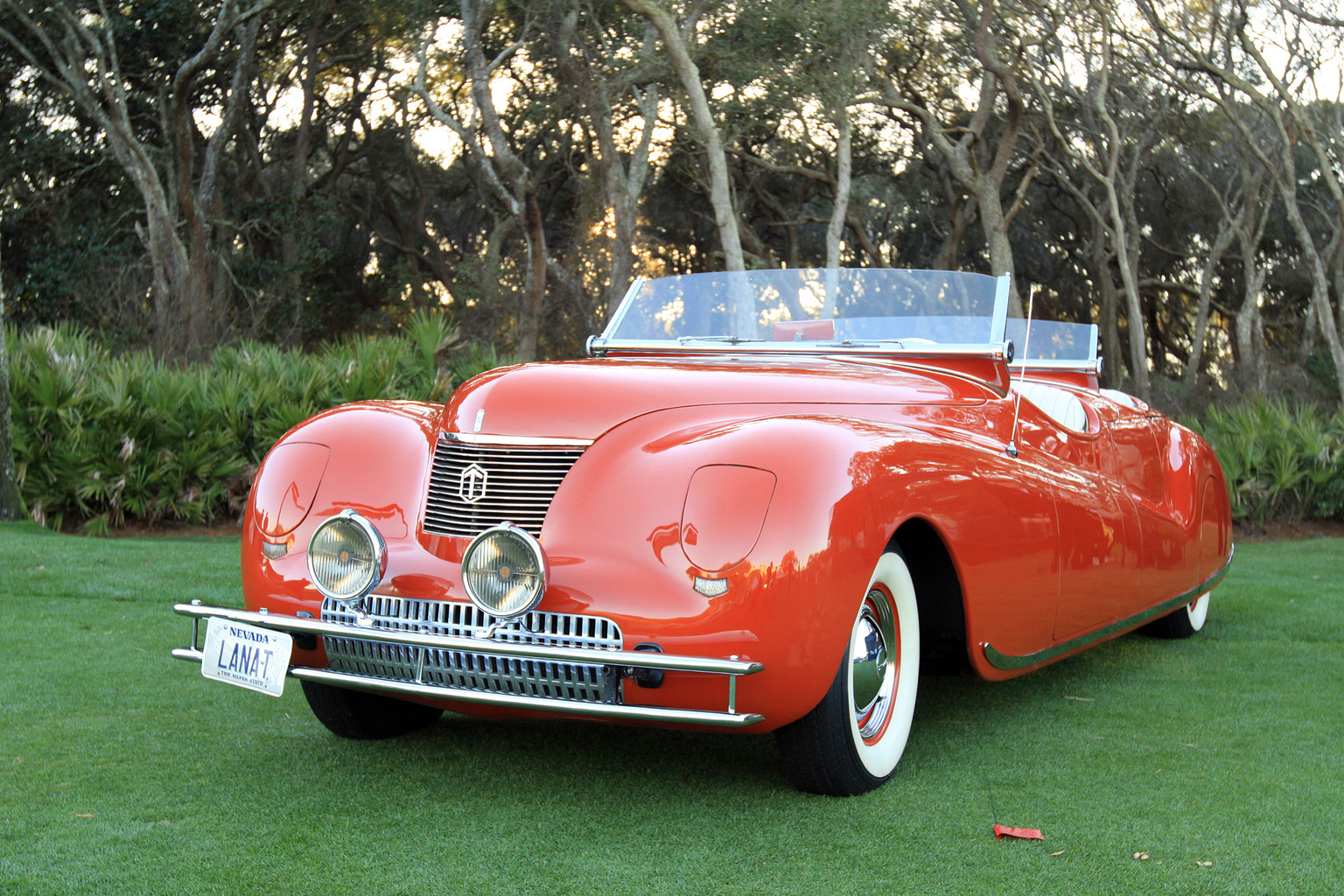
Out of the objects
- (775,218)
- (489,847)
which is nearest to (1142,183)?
(775,218)

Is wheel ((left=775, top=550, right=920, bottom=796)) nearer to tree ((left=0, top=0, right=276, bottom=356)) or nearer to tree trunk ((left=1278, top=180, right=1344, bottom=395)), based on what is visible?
tree ((left=0, top=0, right=276, bottom=356))

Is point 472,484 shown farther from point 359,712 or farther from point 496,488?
point 359,712

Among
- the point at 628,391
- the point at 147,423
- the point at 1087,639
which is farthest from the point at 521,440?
the point at 147,423

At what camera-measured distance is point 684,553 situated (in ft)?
8.77

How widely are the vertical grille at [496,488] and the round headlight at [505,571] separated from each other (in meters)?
0.17

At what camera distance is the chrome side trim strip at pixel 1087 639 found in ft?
11.2

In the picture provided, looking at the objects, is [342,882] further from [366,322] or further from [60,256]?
[366,322]

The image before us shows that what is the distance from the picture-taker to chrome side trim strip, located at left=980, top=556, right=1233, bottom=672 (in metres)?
3.40

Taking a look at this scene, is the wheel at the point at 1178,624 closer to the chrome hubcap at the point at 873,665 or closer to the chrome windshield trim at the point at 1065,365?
the chrome windshield trim at the point at 1065,365

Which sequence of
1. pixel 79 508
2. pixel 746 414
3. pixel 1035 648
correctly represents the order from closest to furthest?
pixel 746 414 < pixel 1035 648 < pixel 79 508

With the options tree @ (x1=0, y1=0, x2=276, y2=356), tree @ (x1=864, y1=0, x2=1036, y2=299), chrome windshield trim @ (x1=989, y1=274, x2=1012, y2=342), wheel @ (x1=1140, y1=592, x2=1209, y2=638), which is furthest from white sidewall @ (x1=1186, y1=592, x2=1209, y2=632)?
tree @ (x1=0, y1=0, x2=276, y2=356)

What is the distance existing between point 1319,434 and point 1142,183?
60.9 ft

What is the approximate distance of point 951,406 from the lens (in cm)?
366

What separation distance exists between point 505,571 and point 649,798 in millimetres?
728
